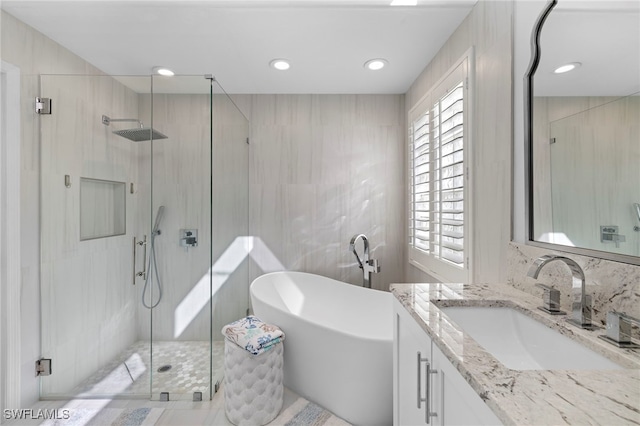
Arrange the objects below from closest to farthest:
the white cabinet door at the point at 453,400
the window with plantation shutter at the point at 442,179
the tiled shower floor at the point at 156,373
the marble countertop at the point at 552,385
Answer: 1. the marble countertop at the point at 552,385
2. the white cabinet door at the point at 453,400
3. the window with plantation shutter at the point at 442,179
4. the tiled shower floor at the point at 156,373

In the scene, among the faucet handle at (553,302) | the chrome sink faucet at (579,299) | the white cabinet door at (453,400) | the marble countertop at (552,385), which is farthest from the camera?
the faucet handle at (553,302)

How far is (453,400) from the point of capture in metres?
0.74

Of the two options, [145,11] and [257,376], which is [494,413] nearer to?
[257,376]

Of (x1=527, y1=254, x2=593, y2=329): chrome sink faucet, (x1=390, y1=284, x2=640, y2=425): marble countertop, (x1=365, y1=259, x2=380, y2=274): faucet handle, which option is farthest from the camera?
(x1=365, y1=259, x2=380, y2=274): faucet handle

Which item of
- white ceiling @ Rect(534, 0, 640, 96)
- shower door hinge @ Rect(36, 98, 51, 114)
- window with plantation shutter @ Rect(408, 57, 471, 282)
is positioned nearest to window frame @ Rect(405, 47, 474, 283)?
window with plantation shutter @ Rect(408, 57, 471, 282)

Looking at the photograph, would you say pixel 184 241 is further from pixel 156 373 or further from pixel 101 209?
pixel 156 373

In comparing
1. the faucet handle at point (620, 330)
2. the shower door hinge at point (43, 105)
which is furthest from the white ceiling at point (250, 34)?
the faucet handle at point (620, 330)

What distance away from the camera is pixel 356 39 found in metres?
1.93

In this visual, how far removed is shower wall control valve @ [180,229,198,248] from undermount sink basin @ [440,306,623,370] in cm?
160

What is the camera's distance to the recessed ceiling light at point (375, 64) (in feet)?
7.25

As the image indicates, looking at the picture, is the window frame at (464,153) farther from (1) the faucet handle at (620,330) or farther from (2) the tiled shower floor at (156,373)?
(2) the tiled shower floor at (156,373)

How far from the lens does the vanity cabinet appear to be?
0.66 metres

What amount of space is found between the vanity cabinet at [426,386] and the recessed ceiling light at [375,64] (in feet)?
5.92

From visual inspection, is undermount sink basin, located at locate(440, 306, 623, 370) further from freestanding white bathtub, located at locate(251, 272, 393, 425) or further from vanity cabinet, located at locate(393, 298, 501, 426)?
freestanding white bathtub, located at locate(251, 272, 393, 425)
